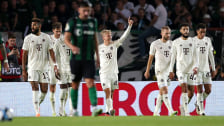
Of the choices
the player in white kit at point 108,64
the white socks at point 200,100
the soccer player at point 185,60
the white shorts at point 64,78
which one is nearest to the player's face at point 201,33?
the soccer player at point 185,60

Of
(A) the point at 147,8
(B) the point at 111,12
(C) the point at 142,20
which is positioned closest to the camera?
(C) the point at 142,20

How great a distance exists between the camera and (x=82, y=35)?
35.1 feet

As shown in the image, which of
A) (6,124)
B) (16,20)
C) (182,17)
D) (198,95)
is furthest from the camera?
(182,17)

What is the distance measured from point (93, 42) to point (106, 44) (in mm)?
3608

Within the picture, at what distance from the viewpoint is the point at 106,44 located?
14.4 metres

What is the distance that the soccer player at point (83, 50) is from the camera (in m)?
10.6

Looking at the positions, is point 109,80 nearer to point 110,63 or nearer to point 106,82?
point 106,82

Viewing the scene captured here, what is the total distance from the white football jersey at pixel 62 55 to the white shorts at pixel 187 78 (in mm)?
2629

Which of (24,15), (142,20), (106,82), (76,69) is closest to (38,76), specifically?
(106,82)

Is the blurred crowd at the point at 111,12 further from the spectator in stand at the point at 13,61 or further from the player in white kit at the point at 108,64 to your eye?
the player in white kit at the point at 108,64

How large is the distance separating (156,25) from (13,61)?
13.7ft

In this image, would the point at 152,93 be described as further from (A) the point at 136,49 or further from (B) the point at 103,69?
(B) the point at 103,69

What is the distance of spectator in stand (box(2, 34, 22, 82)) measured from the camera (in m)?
15.7

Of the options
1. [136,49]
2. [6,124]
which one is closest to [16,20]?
[136,49]
